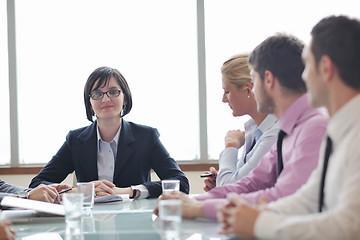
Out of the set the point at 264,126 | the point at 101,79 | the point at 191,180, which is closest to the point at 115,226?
the point at 264,126

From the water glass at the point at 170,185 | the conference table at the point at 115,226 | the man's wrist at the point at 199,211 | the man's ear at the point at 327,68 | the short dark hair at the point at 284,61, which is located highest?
the short dark hair at the point at 284,61

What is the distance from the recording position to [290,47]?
6.21 feet

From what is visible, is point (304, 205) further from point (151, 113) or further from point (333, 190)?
point (151, 113)

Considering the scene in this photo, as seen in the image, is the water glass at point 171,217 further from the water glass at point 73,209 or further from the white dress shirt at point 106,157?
the white dress shirt at point 106,157

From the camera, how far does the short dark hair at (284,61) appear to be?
6.09 feet

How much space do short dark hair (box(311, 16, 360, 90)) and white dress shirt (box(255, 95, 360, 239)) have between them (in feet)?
0.22

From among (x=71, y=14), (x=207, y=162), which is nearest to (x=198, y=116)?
(x=207, y=162)

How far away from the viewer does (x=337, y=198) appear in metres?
1.26

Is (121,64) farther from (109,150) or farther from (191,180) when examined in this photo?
(109,150)

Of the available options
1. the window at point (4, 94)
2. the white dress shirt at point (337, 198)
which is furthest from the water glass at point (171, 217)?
the window at point (4, 94)

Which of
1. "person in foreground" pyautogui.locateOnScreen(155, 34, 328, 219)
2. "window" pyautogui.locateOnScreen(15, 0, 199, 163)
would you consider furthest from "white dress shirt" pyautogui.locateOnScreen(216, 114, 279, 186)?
"window" pyautogui.locateOnScreen(15, 0, 199, 163)

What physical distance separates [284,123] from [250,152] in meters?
0.80

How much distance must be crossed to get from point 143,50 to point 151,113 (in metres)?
0.65

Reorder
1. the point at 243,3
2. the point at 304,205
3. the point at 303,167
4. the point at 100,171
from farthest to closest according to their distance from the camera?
the point at 243,3
the point at 100,171
the point at 303,167
the point at 304,205
